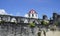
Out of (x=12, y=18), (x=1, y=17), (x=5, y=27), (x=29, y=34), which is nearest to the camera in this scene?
(x=5, y=27)

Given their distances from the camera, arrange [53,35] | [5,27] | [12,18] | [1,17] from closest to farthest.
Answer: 1. [53,35]
2. [5,27]
3. [1,17]
4. [12,18]

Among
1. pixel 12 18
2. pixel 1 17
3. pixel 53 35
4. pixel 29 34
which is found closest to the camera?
pixel 53 35

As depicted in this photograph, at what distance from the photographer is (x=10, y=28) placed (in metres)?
15.3

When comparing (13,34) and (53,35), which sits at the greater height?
(53,35)

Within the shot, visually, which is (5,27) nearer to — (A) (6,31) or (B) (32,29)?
(A) (6,31)

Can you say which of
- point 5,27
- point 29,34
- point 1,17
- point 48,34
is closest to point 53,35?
point 48,34

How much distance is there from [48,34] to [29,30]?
14120mm

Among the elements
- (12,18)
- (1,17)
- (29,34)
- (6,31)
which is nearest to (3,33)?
(6,31)

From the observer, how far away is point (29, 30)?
1667 centimetres

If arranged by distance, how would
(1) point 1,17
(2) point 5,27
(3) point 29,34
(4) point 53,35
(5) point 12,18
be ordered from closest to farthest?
(4) point 53,35, (2) point 5,27, (3) point 29,34, (1) point 1,17, (5) point 12,18

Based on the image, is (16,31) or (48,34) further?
(16,31)

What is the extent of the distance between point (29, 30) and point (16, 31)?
117 cm

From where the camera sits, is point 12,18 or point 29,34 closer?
point 29,34

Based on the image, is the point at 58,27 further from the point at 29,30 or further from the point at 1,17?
the point at 1,17
